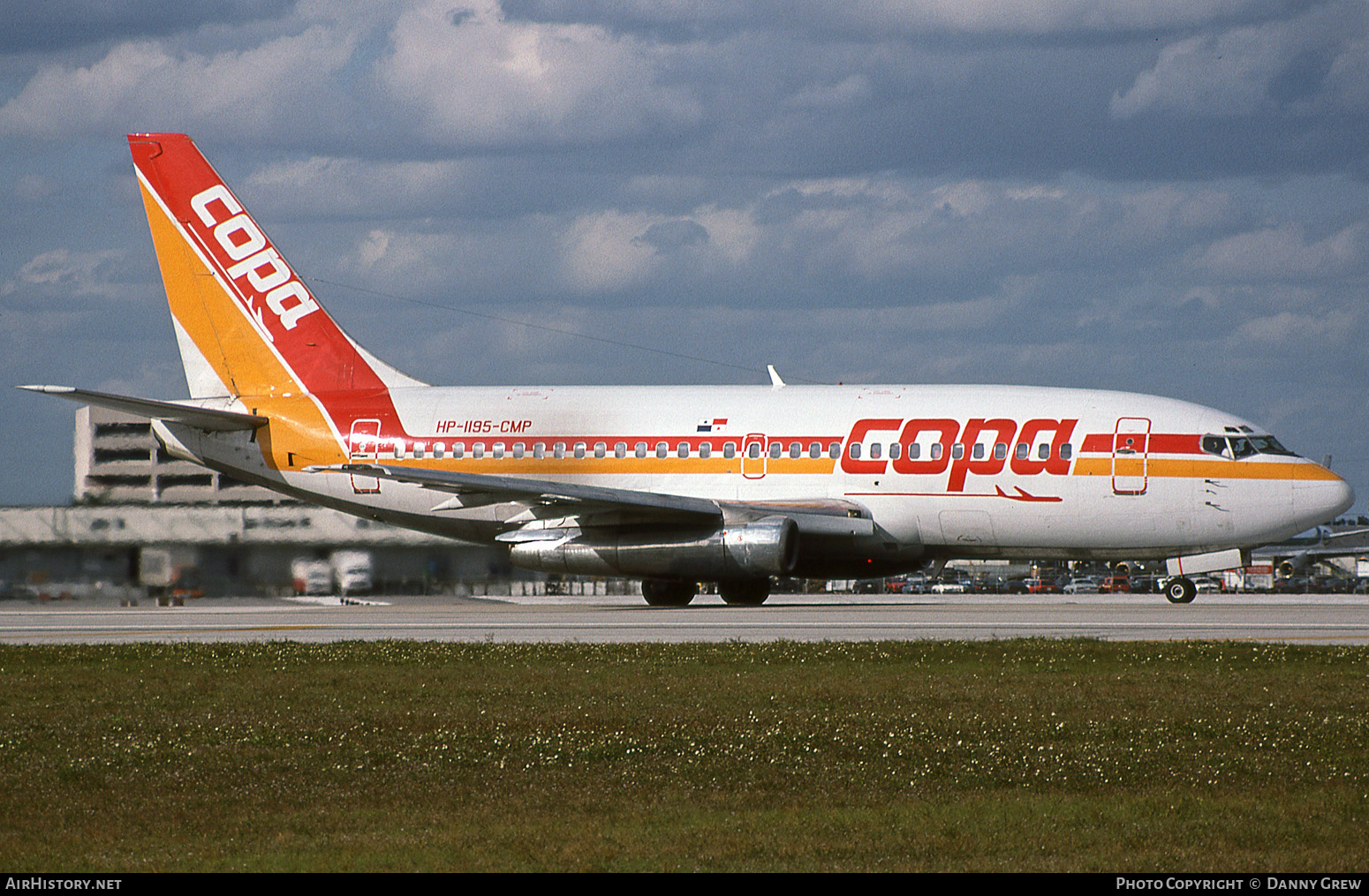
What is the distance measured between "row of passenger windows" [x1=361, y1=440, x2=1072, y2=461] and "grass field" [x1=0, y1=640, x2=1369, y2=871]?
43.1 feet

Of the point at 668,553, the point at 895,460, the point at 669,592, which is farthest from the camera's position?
the point at 669,592

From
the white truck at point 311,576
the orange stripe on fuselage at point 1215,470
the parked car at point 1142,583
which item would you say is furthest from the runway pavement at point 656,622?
the parked car at point 1142,583

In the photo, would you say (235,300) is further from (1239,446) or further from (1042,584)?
(1042,584)

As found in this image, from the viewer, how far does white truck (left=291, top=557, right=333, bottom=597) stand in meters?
31.8

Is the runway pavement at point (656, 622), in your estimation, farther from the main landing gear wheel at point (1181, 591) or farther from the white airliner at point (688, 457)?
the white airliner at point (688, 457)

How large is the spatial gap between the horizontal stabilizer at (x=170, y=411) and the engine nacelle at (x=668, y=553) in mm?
7742

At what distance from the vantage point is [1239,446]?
29516 mm

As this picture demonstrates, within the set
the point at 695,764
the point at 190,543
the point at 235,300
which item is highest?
the point at 235,300

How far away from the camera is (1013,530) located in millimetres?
30281

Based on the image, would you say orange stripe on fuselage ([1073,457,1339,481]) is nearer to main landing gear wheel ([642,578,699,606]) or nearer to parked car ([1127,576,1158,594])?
main landing gear wheel ([642,578,699,606])

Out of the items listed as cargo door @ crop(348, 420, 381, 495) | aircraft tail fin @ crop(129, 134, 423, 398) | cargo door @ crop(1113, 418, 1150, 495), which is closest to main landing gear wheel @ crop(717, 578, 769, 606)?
cargo door @ crop(1113, 418, 1150, 495)

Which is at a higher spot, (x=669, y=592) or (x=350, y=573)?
(x=350, y=573)

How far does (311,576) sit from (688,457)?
8.41 metres

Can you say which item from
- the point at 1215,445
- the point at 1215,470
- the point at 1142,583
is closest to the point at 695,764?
the point at 1215,470
